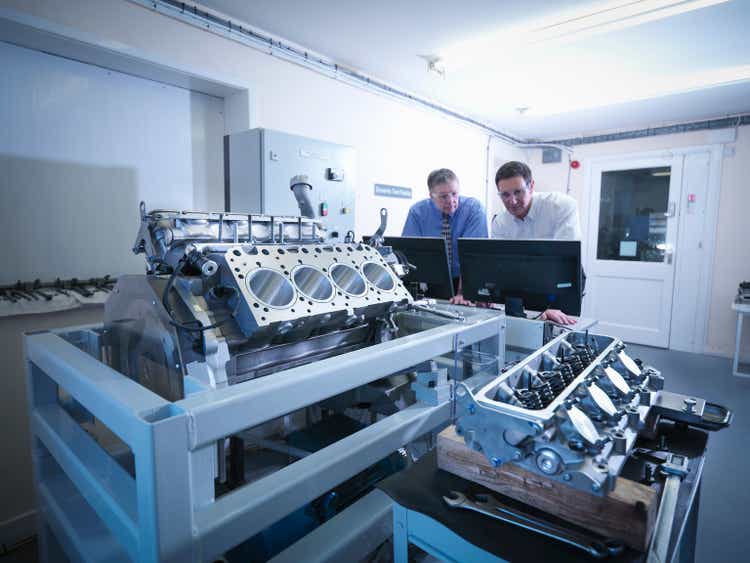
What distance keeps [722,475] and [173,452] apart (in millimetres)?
2906

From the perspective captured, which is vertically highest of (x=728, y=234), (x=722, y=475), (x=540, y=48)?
(x=540, y=48)

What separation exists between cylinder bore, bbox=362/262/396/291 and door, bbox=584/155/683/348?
4537 mm

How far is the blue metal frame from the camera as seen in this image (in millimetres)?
611

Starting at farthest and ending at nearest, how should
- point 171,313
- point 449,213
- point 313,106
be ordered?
point 313,106, point 449,213, point 171,313

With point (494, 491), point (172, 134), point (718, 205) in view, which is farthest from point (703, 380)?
point (172, 134)

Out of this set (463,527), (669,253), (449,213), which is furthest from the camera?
(669,253)

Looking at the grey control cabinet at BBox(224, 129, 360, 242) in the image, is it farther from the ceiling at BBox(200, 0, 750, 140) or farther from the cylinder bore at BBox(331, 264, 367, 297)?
the cylinder bore at BBox(331, 264, 367, 297)

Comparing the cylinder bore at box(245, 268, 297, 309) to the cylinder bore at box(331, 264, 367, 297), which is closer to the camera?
the cylinder bore at box(245, 268, 297, 309)

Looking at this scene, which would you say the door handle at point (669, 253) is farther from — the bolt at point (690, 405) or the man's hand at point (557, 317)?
the bolt at point (690, 405)

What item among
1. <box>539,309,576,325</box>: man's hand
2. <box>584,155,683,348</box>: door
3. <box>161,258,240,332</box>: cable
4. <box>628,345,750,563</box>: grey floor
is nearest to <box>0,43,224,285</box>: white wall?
<box>161,258,240,332</box>: cable

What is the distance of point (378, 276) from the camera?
1.35 metres

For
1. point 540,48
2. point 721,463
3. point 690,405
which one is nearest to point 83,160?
point 690,405

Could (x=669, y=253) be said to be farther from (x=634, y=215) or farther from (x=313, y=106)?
(x=313, y=106)

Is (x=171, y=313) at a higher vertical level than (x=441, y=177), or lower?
lower
